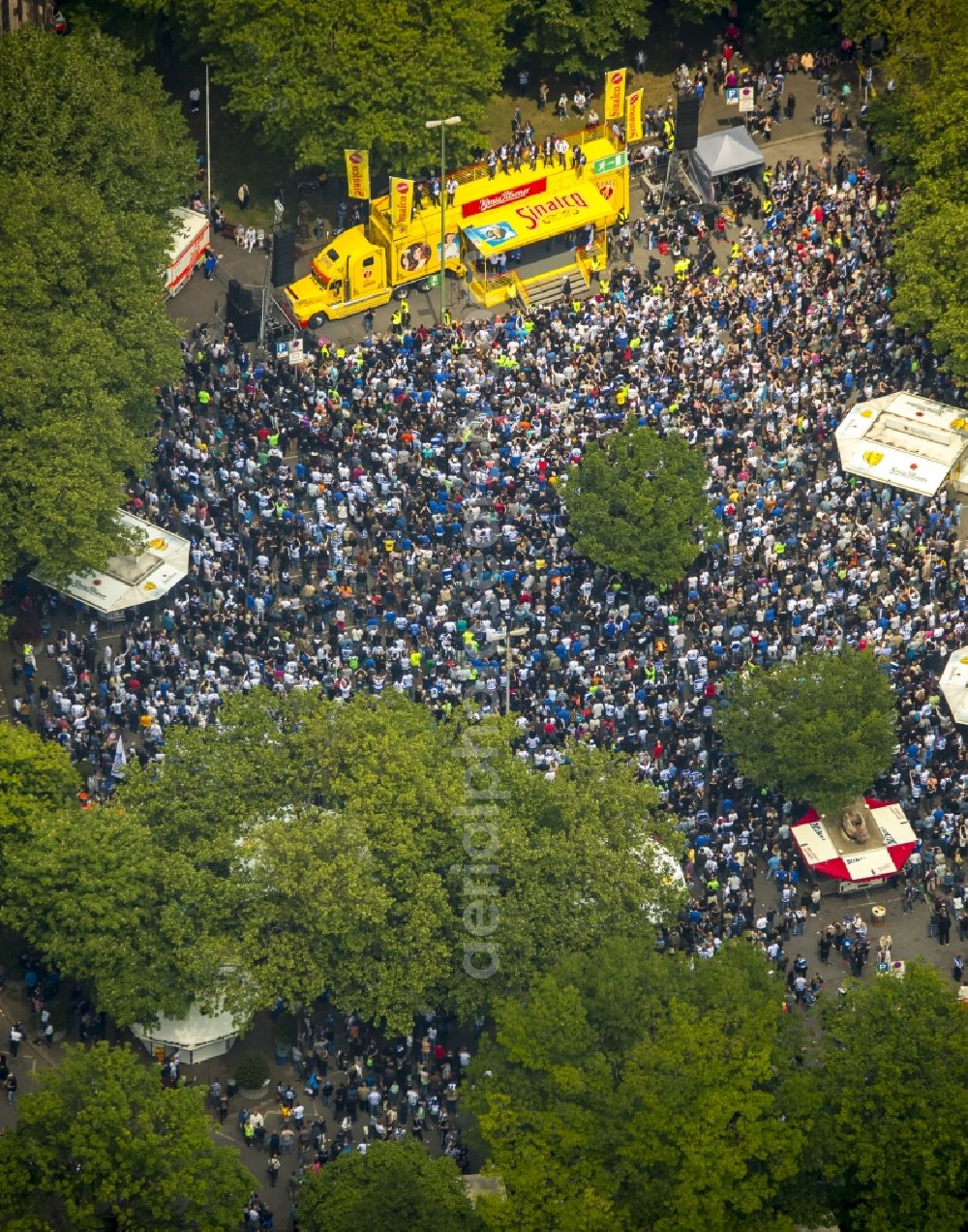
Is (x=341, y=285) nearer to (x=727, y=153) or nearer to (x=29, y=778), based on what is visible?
(x=727, y=153)

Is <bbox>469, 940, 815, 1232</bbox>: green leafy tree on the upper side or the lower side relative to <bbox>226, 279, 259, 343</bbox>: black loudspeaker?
lower

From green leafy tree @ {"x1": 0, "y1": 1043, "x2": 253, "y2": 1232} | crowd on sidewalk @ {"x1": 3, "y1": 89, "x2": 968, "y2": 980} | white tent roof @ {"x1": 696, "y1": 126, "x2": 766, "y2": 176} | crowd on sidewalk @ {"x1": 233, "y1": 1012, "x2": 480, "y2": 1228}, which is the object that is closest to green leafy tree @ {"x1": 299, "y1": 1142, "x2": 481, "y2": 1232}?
green leafy tree @ {"x1": 0, "y1": 1043, "x2": 253, "y2": 1232}

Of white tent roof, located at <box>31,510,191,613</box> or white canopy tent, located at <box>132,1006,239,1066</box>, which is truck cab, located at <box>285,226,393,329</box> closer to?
white tent roof, located at <box>31,510,191,613</box>

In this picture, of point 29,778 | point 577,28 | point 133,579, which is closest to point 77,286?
point 133,579

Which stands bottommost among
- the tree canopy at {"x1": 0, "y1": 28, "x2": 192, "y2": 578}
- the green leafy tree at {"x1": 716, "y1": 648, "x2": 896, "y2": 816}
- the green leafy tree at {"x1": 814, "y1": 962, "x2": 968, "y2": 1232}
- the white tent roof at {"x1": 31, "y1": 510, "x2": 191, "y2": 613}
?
the green leafy tree at {"x1": 814, "y1": 962, "x2": 968, "y2": 1232}

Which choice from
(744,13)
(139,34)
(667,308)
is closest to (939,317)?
(667,308)

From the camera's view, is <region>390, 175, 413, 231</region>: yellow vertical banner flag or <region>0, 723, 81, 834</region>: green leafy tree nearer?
<region>0, 723, 81, 834</region>: green leafy tree

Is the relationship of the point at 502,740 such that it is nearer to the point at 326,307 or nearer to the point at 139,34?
the point at 326,307

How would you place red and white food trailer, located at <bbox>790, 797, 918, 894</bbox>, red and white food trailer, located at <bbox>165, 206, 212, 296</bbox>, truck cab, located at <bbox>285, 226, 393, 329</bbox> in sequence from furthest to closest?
red and white food trailer, located at <bbox>165, 206, 212, 296</bbox> < truck cab, located at <bbox>285, 226, 393, 329</bbox> < red and white food trailer, located at <bbox>790, 797, 918, 894</bbox>
